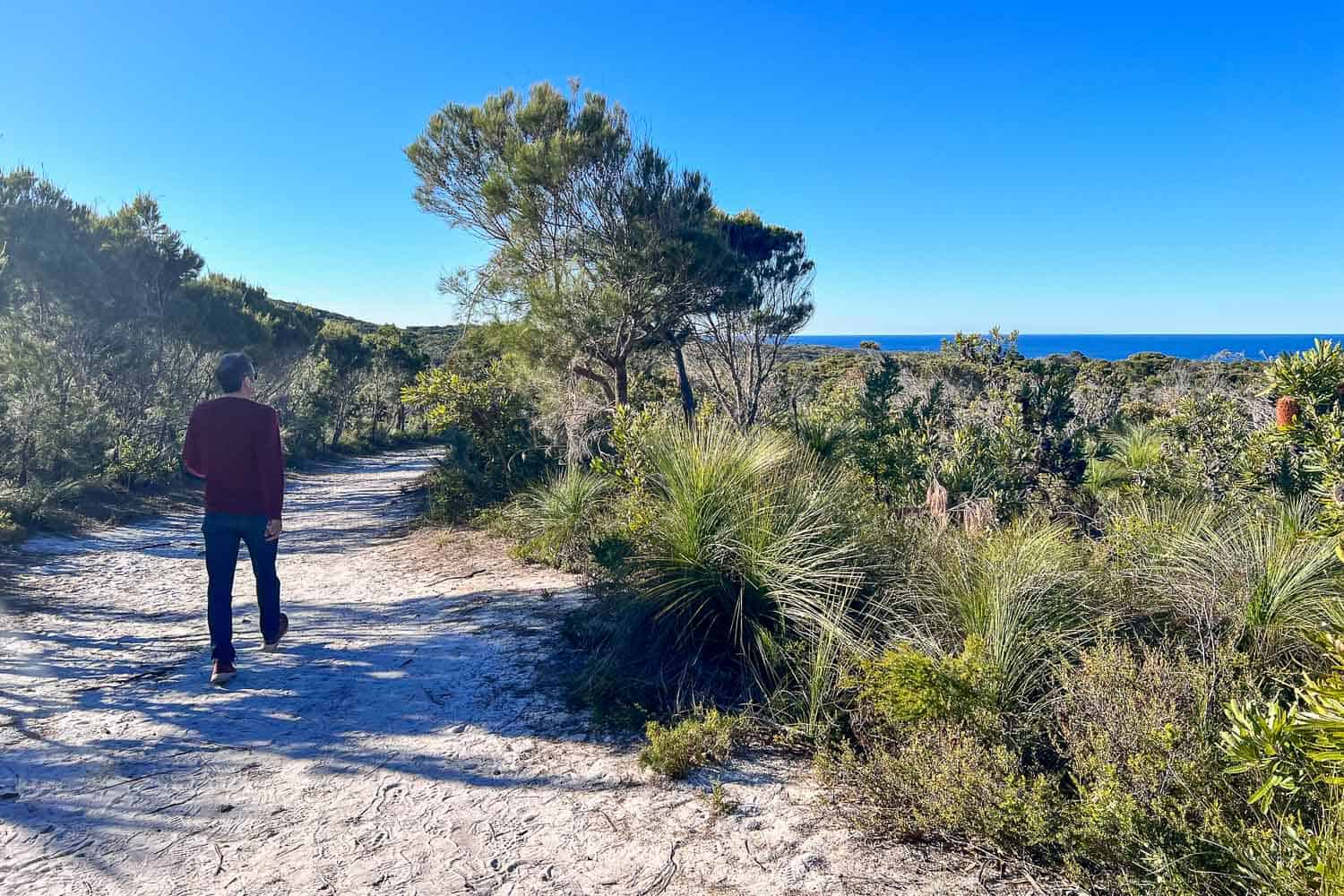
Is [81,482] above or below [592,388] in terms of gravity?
below

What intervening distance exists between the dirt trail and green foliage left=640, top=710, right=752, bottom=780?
0.28ft

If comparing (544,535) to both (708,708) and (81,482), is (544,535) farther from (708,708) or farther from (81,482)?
(81,482)

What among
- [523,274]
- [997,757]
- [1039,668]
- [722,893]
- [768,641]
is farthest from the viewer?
[523,274]

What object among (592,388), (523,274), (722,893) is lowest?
(722,893)

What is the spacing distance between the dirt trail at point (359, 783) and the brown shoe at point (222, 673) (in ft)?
0.24

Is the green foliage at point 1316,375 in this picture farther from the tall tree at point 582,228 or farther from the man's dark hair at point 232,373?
the tall tree at point 582,228

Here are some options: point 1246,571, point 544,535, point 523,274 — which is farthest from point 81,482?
point 1246,571

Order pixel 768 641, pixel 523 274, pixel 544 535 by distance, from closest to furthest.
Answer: pixel 768 641
pixel 544 535
pixel 523 274

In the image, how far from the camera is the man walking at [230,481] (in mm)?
3943

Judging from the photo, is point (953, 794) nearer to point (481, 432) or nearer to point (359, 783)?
point (359, 783)

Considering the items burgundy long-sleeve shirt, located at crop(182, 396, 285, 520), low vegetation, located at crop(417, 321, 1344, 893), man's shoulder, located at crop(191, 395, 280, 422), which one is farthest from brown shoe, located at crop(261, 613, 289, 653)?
low vegetation, located at crop(417, 321, 1344, 893)

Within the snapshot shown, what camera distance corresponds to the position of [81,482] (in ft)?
34.6

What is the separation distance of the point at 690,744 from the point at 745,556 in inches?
46.9

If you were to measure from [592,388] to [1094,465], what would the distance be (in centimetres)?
806
